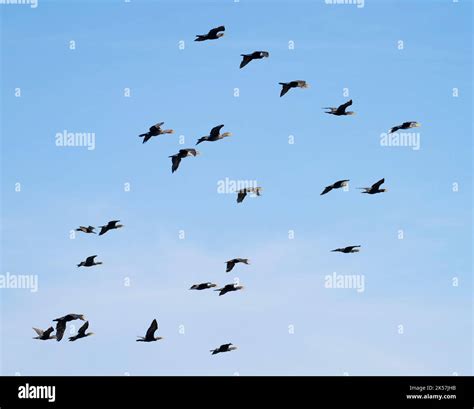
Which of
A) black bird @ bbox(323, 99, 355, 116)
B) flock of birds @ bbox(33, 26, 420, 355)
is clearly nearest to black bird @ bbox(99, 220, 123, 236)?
flock of birds @ bbox(33, 26, 420, 355)

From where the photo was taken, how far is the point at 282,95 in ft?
329

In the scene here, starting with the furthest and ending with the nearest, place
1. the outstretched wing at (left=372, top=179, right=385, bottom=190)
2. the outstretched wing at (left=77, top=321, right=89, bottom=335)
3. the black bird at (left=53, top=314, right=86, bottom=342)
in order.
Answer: the outstretched wing at (left=372, top=179, right=385, bottom=190) < the outstretched wing at (left=77, top=321, right=89, bottom=335) < the black bird at (left=53, top=314, right=86, bottom=342)

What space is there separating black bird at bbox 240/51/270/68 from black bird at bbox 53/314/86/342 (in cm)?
1928

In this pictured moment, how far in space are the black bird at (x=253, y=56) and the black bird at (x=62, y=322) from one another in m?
19.3

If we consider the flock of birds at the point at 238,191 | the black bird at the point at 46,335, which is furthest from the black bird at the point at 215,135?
the black bird at the point at 46,335

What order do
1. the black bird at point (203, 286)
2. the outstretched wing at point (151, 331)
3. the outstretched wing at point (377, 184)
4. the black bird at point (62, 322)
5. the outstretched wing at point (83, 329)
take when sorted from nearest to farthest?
the black bird at point (62, 322), the outstretched wing at point (151, 331), the black bird at point (203, 286), the outstretched wing at point (83, 329), the outstretched wing at point (377, 184)

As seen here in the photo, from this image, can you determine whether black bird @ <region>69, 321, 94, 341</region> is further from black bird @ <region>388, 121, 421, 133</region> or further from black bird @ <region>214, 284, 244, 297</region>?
black bird @ <region>388, 121, 421, 133</region>

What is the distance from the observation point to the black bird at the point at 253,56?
3885 inches

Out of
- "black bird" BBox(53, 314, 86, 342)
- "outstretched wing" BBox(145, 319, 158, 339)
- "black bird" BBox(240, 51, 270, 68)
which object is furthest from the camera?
"outstretched wing" BBox(145, 319, 158, 339)

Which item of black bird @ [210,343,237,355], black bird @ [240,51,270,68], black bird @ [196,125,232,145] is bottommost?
black bird @ [210,343,237,355]

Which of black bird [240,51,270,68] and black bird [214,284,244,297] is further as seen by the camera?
black bird [214,284,244,297]

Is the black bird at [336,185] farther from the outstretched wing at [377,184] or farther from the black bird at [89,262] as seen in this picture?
the black bird at [89,262]

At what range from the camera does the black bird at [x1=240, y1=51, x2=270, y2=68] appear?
98.7 m
